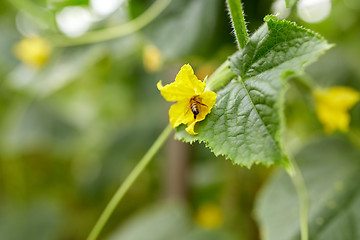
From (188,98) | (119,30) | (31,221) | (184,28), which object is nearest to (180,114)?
(188,98)

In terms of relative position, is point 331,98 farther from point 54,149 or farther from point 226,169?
point 54,149

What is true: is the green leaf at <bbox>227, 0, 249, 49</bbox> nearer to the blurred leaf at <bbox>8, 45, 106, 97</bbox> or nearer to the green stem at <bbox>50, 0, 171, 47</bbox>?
the green stem at <bbox>50, 0, 171, 47</bbox>

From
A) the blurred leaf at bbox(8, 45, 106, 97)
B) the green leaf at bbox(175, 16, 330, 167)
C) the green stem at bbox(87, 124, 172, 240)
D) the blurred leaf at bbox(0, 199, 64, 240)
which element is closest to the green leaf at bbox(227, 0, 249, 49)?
the green leaf at bbox(175, 16, 330, 167)

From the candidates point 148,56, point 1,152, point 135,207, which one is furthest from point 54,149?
point 148,56

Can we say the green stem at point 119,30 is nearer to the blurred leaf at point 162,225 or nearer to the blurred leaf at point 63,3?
the blurred leaf at point 63,3

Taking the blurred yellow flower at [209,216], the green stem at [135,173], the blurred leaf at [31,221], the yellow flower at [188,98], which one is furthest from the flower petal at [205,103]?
the blurred leaf at [31,221]
